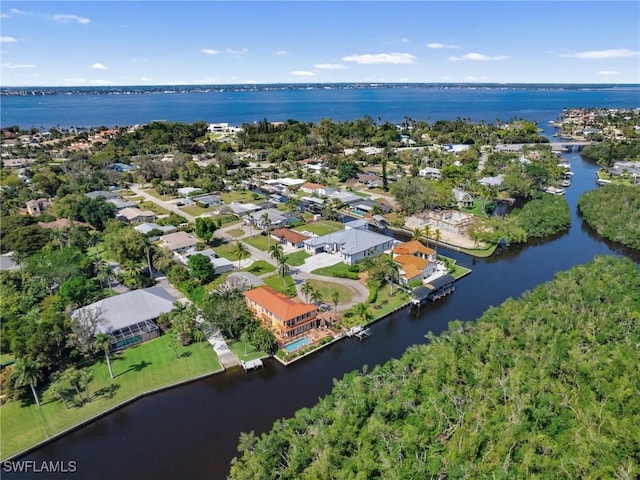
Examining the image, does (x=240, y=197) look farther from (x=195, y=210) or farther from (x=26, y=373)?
(x=26, y=373)

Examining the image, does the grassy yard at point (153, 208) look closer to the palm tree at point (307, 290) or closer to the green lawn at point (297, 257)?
the green lawn at point (297, 257)

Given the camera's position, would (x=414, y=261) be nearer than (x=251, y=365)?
No

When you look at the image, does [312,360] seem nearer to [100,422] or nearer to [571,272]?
[100,422]

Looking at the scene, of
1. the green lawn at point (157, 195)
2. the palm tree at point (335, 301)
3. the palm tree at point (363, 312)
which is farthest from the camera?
the green lawn at point (157, 195)

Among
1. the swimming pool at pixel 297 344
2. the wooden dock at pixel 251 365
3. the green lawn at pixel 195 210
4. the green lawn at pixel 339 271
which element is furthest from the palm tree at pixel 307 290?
the green lawn at pixel 195 210

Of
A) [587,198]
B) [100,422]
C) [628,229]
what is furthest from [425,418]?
[587,198]

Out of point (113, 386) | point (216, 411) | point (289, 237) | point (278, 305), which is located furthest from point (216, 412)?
point (289, 237)
